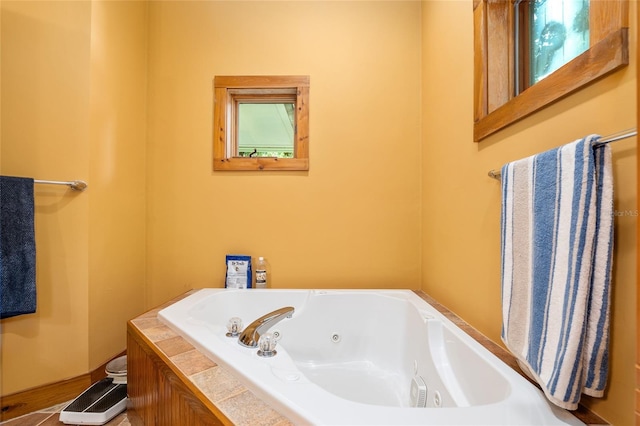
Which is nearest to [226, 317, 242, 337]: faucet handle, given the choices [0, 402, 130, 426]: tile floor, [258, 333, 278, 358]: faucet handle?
[258, 333, 278, 358]: faucet handle

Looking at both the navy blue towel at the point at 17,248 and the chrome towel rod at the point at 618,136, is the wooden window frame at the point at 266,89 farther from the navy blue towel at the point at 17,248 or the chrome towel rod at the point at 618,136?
the chrome towel rod at the point at 618,136

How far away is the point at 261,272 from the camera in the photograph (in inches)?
67.6

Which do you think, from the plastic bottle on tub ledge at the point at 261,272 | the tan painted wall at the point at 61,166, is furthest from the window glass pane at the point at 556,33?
the tan painted wall at the point at 61,166

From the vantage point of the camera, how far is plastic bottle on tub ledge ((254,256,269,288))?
171 cm

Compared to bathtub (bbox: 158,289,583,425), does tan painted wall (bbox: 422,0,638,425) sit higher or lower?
higher

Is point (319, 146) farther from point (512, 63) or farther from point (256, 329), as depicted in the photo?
point (256, 329)

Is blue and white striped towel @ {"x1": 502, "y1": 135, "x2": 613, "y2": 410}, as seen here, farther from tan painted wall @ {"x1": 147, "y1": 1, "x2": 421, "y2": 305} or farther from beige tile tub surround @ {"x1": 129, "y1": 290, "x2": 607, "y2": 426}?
tan painted wall @ {"x1": 147, "y1": 1, "x2": 421, "y2": 305}

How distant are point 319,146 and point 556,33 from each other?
3.97 ft

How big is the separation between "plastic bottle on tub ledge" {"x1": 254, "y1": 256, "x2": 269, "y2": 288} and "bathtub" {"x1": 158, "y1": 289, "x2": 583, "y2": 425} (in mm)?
107

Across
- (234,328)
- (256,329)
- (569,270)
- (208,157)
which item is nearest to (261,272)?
(234,328)

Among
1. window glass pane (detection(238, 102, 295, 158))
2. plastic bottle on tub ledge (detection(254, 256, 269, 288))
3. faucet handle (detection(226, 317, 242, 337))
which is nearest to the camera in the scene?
faucet handle (detection(226, 317, 242, 337))

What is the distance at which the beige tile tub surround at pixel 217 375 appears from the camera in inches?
24.5

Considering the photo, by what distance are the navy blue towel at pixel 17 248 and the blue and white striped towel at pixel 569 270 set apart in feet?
6.53

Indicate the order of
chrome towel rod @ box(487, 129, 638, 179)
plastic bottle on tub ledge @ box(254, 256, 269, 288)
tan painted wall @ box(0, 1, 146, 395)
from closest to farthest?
chrome towel rod @ box(487, 129, 638, 179) → tan painted wall @ box(0, 1, 146, 395) → plastic bottle on tub ledge @ box(254, 256, 269, 288)
